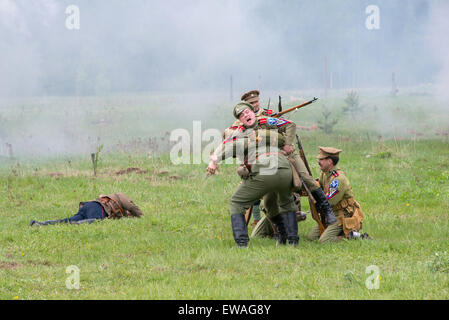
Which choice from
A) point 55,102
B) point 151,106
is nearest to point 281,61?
point 151,106

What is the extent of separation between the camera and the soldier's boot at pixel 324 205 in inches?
327

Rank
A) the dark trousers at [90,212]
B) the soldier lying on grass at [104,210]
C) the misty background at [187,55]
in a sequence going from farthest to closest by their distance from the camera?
the misty background at [187,55]
the dark trousers at [90,212]
the soldier lying on grass at [104,210]

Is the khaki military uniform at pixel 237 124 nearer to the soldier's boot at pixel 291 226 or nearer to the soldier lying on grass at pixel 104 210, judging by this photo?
the soldier's boot at pixel 291 226

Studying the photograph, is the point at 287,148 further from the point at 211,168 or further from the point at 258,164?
the point at 211,168

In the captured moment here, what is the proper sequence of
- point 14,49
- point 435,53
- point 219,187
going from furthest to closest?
point 435,53 < point 14,49 < point 219,187

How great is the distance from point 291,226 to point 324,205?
0.66 meters

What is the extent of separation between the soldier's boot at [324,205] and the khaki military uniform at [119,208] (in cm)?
364

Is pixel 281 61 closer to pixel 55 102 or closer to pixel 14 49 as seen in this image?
pixel 55 102

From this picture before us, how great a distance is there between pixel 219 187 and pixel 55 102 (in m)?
26.7

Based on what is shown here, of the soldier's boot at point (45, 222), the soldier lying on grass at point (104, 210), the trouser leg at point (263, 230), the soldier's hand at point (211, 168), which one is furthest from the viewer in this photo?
the soldier lying on grass at point (104, 210)

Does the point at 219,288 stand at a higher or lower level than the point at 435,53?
lower

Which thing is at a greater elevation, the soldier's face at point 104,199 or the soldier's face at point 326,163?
the soldier's face at point 326,163

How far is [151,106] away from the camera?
37.8 meters

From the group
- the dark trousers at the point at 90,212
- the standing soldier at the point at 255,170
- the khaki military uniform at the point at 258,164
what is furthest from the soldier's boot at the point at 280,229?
the dark trousers at the point at 90,212
